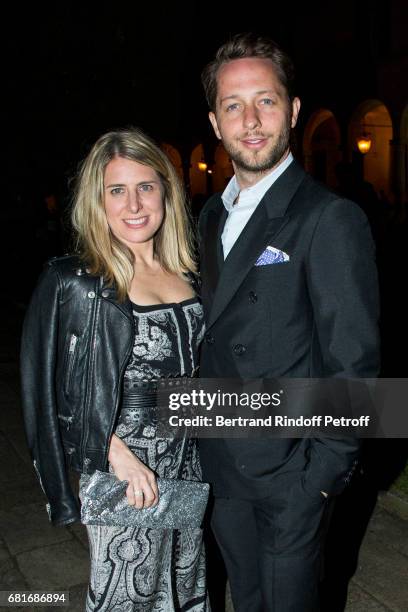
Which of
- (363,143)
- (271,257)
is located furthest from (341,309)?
(363,143)

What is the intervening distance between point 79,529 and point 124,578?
1939 millimetres

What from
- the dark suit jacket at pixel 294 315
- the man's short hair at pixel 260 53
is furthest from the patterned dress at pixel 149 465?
the man's short hair at pixel 260 53

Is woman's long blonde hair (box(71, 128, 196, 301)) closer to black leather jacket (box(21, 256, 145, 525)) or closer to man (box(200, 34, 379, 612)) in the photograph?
black leather jacket (box(21, 256, 145, 525))

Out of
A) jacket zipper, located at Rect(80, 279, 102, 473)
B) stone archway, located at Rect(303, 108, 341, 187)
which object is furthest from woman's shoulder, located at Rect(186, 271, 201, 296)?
stone archway, located at Rect(303, 108, 341, 187)

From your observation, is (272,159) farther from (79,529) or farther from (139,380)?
(79,529)

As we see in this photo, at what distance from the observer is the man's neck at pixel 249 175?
229cm

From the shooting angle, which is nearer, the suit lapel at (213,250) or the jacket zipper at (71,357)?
the jacket zipper at (71,357)

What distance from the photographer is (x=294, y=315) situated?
2109 mm

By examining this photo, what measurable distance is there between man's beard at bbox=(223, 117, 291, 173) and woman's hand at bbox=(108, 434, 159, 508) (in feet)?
3.47

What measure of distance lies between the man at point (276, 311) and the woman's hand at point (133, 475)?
0.28 m

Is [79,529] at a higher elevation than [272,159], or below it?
below

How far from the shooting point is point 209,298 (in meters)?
2.34

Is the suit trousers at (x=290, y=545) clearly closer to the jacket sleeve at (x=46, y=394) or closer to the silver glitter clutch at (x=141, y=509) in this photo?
the silver glitter clutch at (x=141, y=509)

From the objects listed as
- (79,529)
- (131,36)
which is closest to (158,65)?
(131,36)
